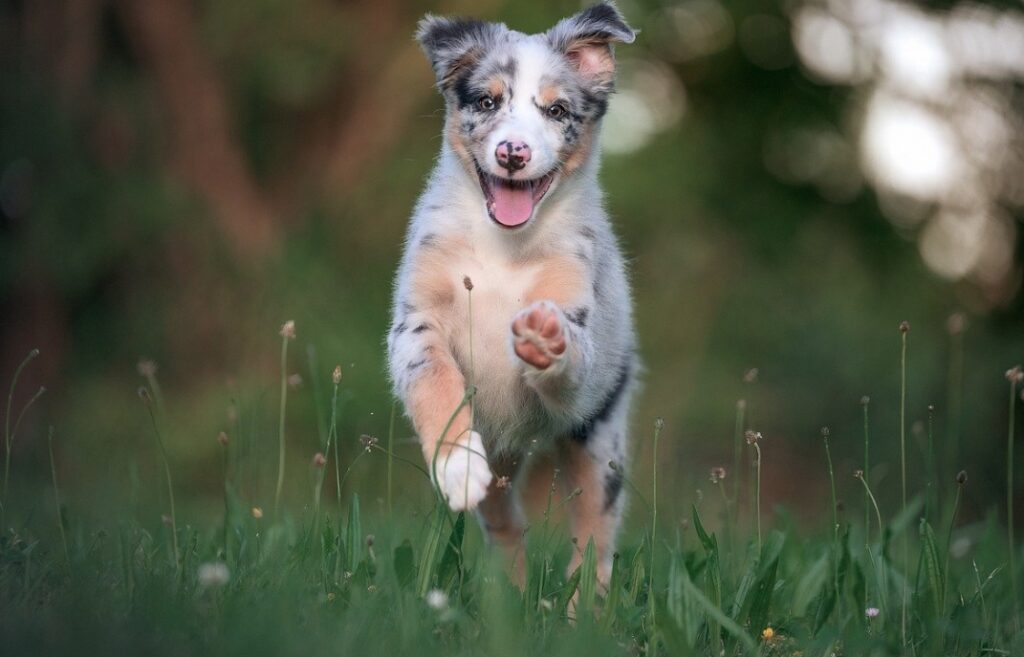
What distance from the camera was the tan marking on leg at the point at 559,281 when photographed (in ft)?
14.5

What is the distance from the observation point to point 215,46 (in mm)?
12938

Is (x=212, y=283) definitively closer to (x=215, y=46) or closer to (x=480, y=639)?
(x=215, y=46)

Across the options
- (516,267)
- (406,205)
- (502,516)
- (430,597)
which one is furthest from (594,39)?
(406,205)

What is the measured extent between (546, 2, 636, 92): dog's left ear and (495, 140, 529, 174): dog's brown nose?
0.82 m

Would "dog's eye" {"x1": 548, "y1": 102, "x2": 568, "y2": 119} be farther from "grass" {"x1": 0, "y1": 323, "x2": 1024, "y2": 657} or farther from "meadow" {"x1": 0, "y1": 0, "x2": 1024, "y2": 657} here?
"meadow" {"x1": 0, "y1": 0, "x2": 1024, "y2": 657}

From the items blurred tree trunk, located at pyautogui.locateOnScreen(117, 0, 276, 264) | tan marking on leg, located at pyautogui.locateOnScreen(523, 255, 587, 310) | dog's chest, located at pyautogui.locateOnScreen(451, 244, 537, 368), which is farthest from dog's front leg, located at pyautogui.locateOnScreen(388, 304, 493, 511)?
blurred tree trunk, located at pyautogui.locateOnScreen(117, 0, 276, 264)

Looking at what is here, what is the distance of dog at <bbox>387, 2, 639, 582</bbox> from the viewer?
4309mm

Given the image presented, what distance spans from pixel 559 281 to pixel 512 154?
51 centimetres

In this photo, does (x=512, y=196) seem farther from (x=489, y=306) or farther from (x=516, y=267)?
(x=489, y=306)

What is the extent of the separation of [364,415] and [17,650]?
883cm

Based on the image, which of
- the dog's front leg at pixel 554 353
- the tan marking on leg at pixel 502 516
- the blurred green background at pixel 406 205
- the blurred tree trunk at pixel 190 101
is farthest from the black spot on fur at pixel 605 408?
the blurred tree trunk at pixel 190 101

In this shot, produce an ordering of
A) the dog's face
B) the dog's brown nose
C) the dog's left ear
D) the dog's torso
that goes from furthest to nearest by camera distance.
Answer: the dog's left ear → the dog's torso → the dog's face → the dog's brown nose

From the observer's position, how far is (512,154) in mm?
4254

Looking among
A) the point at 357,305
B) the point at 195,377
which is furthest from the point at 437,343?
the point at 195,377
